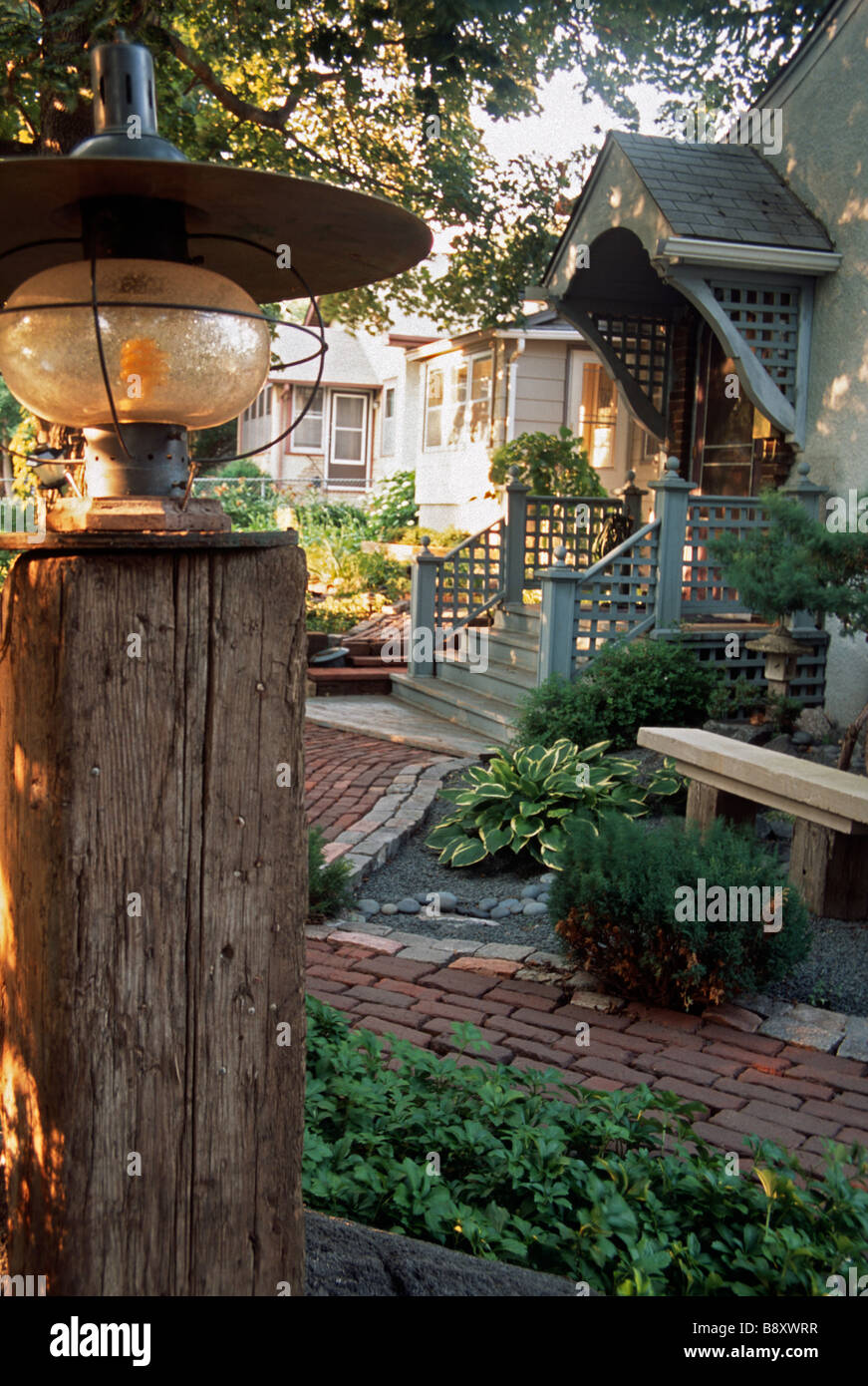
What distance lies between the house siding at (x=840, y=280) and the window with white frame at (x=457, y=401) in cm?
919

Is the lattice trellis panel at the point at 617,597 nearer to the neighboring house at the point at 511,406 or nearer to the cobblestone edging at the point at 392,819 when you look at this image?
the cobblestone edging at the point at 392,819

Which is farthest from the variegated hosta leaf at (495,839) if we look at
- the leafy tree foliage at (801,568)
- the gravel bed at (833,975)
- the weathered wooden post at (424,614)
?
the weathered wooden post at (424,614)

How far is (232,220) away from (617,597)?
763 centimetres

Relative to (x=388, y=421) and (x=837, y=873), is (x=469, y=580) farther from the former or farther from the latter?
(x=388, y=421)

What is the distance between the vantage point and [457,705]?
10.8 meters

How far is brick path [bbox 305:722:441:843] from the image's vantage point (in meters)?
7.68

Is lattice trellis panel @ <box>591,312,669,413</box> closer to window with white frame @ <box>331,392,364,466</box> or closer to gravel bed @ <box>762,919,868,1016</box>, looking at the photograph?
gravel bed @ <box>762,919,868,1016</box>

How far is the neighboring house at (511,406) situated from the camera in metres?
17.6

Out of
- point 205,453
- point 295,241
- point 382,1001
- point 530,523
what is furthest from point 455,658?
point 205,453

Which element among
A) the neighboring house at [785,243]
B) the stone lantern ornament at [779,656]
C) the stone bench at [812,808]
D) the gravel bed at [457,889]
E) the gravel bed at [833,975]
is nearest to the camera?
the gravel bed at [833,975]

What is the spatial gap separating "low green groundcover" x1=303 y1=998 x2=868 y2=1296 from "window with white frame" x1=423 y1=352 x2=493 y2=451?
653 inches

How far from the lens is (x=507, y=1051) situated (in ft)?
13.3

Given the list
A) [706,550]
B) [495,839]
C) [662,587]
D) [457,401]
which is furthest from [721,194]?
[457,401]
